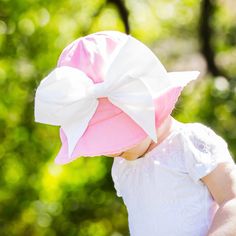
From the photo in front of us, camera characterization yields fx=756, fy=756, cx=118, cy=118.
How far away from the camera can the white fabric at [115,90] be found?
181cm

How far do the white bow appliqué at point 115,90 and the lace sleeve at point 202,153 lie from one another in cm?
11

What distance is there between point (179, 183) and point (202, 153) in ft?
0.33

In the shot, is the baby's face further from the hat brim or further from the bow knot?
the bow knot

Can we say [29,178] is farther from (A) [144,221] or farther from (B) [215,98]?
(A) [144,221]

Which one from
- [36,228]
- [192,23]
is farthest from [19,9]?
[192,23]

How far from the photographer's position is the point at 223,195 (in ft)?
5.85

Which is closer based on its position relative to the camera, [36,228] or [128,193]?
[128,193]

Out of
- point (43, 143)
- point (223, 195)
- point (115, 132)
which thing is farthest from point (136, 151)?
point (43, 143)

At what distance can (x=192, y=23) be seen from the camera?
196 inches

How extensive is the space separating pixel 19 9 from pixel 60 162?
2008 mm

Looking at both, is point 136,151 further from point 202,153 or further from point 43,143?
point 43,143

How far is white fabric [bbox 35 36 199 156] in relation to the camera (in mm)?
1812

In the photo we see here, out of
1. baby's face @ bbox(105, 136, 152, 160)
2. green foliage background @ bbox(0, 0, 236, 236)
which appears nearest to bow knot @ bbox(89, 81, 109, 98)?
baby's face @ bbox(105, 136, 152, 160)

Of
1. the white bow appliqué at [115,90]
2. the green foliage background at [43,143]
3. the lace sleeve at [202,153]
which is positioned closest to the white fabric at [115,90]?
the white bow appliqué at [115,90]
